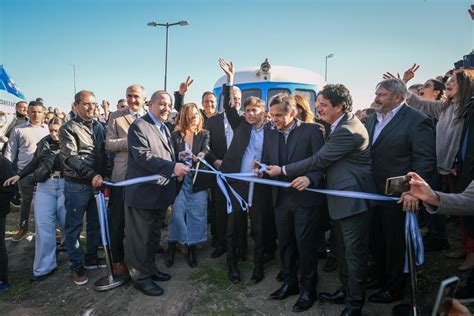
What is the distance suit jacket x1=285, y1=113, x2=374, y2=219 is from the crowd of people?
1cm

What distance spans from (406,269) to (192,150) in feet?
9.59

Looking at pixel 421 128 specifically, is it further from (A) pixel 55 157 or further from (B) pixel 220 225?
(A) pixel 55 157

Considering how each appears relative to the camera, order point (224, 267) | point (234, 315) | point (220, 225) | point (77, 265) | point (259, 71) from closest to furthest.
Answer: point (234, 315) → point (77, 265) → point (224, 267) → point (220, 225) → point (259, 71)

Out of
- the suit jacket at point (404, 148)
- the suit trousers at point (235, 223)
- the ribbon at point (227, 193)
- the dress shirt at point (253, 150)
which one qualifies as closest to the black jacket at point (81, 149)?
the ribbon at point (227, 193)

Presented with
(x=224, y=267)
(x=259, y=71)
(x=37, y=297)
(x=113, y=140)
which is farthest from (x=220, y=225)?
(x=259, y=71)

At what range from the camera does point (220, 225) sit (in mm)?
4805

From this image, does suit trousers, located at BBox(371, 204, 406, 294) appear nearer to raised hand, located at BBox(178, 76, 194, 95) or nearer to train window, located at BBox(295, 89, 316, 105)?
raised hand, located at BBox(178, 76, 194, 95)

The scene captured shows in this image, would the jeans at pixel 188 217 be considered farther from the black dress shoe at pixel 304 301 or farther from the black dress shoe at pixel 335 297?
the black dress shoe at pixel 335 297

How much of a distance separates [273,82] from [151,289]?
220 inches

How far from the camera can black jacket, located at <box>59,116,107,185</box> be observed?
12.7ft


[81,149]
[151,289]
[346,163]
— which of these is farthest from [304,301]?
[81,149]

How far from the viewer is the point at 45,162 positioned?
4.18m

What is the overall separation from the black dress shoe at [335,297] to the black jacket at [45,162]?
364 centimetres

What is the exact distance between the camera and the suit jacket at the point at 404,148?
10.2 ft
